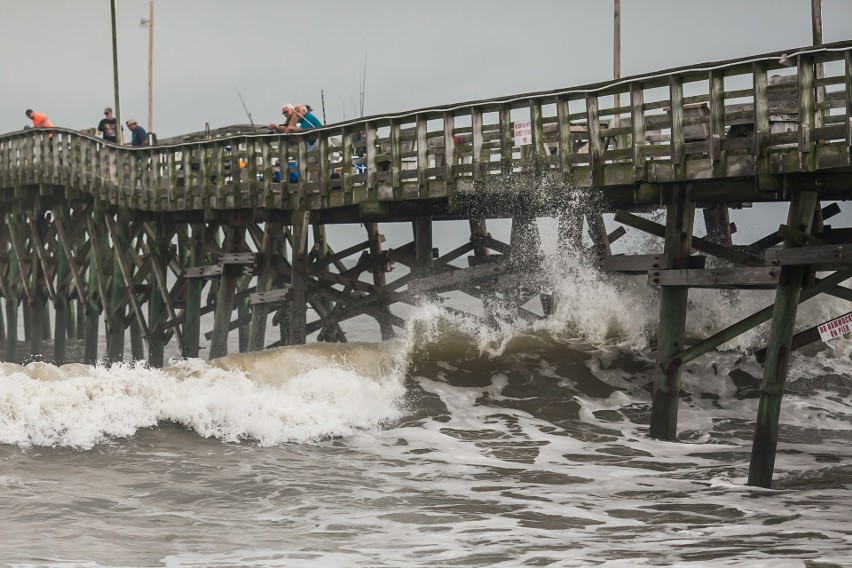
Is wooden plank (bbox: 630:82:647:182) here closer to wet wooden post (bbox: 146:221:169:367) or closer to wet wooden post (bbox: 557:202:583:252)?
wet wooden post (bbox: 557:202:583:252)

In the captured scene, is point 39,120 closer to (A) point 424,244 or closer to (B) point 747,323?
(A) point 424,244

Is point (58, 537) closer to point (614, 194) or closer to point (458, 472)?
point (458, 472)

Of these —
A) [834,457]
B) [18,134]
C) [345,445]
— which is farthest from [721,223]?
[18,134]

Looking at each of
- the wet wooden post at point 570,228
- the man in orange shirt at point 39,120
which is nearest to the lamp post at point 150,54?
the man in orange shirt at point 39,120

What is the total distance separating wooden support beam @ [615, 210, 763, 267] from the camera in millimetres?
15297

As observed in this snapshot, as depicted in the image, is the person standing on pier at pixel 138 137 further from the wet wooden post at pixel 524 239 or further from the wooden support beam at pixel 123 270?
the wet wooden post at pixel 524 239

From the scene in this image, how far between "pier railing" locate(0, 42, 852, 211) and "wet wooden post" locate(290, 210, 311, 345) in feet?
0.96

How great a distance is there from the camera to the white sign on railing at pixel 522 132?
55.5ft

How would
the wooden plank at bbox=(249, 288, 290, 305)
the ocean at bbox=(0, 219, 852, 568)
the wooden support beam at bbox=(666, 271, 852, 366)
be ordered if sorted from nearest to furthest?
the ocean at bbox=(0, 219, 852, 568)
the wooden support beam at bbox=(666, 271, 852, 366)
the wooden plank at bbox=(249, 288, 290, 305)

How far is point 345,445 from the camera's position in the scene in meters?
A: 14.9

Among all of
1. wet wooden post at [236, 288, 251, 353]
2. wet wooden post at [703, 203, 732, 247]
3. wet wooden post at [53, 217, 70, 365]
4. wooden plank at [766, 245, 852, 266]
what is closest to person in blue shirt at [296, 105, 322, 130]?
wet wooden post at [236, 288, 251, 353]

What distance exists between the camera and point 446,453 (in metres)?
14.5

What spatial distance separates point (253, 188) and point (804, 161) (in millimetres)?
11177

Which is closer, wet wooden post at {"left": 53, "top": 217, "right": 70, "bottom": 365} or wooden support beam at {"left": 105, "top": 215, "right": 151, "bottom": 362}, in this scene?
wooden support beam at {"left": 105, "top": 215, "right": 151, "bottom": 362}
